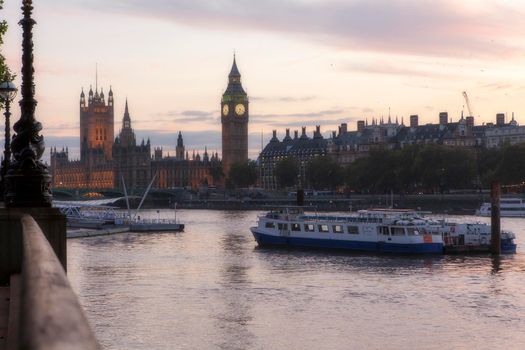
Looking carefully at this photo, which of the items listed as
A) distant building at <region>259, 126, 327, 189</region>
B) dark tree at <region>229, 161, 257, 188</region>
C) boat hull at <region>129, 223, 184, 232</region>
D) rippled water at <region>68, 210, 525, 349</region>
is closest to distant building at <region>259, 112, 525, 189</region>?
distant building at <region>259, 126, 327, 189</region>

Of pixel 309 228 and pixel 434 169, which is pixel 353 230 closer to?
pixel 309 228

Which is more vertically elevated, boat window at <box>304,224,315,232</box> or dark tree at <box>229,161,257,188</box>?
dark tree at <box>229,161,257,188</box>

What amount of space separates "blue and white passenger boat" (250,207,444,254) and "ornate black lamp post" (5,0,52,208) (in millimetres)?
41832

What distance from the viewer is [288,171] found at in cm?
16988

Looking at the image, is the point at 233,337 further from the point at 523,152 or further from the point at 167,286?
the point at 523,152

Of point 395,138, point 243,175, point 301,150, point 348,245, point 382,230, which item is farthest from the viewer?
point 301,150

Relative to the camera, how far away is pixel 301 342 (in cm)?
2303

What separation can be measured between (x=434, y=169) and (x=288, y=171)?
168 feet

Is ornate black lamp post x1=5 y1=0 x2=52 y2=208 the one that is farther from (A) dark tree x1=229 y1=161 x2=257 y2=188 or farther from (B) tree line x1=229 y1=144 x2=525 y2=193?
(A) dark tree x1=229 y1=161 x2=257 y2=188

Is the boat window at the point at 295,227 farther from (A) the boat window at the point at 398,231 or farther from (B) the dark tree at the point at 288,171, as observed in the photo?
(B) the dark tree at the point at 288,171

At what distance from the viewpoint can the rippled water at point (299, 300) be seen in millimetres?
23484

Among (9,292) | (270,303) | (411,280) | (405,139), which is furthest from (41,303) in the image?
(405,139)

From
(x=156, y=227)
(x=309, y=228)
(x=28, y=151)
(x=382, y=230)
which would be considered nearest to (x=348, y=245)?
(x=382, y=230)

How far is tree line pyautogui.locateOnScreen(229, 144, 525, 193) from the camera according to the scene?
383 feet
